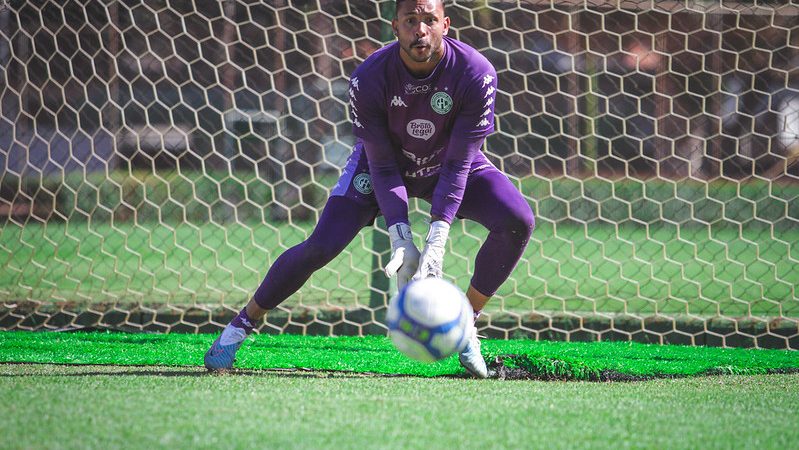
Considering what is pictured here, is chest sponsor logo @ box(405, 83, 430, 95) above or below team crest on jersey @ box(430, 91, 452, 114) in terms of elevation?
above

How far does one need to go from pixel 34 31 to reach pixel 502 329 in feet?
14.1

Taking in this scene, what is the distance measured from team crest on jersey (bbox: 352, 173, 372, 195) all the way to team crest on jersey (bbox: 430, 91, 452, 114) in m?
0.48

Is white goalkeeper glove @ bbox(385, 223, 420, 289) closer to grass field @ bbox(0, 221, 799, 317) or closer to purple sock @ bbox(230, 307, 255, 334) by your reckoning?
purple sock @ bbox(230, 307, 255, 334)

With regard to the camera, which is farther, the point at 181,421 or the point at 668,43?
the point at 668,43

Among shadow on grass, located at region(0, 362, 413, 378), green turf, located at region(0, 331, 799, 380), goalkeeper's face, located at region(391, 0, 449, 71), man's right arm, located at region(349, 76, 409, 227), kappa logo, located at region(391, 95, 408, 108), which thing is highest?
goalkeeper's face, located at region(391, 0, 449, 71)

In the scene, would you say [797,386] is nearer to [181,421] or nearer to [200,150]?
[181,421]

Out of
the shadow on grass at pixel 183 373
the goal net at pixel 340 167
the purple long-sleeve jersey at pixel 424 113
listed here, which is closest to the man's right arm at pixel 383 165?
the purple long-sleeve jersey at pixel 424 113

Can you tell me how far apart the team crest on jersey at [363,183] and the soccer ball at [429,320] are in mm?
820

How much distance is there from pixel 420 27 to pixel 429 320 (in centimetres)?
125

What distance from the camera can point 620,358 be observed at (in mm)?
4723

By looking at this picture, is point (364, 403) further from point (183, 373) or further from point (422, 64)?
point (422, 64)

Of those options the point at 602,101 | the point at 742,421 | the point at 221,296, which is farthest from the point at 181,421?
the point at 602,101

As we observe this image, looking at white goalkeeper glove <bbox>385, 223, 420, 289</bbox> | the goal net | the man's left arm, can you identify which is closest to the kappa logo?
the man's left arm

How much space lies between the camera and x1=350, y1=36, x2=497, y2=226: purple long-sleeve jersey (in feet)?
12.6
